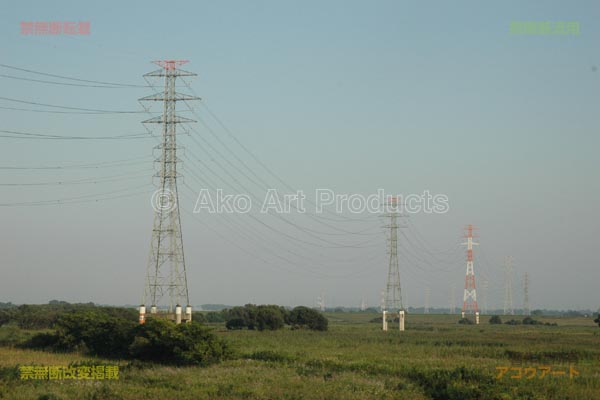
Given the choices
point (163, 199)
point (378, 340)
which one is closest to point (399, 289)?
point (378, 340)

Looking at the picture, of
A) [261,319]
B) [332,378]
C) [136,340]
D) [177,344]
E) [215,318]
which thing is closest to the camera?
[332,378]

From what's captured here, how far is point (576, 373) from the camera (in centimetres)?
3916

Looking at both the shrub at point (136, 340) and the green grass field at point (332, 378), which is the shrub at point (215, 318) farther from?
the green grass field at point (332, 378)

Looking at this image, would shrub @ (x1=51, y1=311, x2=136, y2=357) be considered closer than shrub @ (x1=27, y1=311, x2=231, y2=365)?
No

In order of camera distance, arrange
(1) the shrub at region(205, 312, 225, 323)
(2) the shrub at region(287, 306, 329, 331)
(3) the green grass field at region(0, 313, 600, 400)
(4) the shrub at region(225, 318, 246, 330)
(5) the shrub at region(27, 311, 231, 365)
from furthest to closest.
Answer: (1) the shrub at region(205, 312, 225, 323), (2) the shrub at region(287, 306, 329, 331), (4) the shrub at region(225, 318, 246, 330), (5) the shrub at region(27, 311, 231, 365), (3) the green grass field at region(0, 313, 600, 400)

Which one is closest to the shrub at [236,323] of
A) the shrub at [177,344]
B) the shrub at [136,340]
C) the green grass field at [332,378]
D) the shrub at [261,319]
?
the shrub at [261,319]

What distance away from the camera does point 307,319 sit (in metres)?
102

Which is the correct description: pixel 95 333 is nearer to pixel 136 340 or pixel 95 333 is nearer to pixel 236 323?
pixel 136 340

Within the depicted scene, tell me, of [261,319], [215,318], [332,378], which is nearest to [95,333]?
[332,378]

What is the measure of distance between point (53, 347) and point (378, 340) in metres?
31.6

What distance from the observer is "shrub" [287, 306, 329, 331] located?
101062mm

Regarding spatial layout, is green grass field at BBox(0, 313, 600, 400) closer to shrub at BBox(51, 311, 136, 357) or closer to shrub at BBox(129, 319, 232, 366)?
shrub at BBox(129, 319, 232, 366)

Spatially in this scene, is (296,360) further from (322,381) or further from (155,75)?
(155,75)

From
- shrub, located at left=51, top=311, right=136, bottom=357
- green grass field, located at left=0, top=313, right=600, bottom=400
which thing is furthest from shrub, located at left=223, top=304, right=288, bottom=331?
green grass field, located at left=0, top=313, right=600, bottom=400
